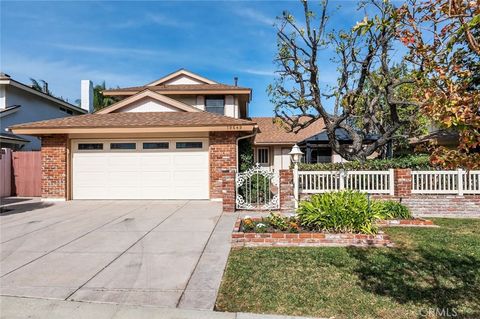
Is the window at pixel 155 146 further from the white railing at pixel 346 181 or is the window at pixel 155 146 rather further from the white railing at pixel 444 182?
the white railing at pixel 444 182

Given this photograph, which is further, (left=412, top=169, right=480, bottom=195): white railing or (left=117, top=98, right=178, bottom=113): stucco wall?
(left=117, top=98, right=178, bottom=113): stucco wall

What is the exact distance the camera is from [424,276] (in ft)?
15.1

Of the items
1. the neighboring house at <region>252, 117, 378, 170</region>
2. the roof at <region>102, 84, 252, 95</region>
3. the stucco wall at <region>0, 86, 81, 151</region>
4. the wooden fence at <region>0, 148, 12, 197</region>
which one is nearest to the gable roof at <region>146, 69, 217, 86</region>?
the roof at <region>102, 84, 252, 95</region>

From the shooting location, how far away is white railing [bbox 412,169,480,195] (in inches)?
380

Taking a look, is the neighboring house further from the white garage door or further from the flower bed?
the flower bed

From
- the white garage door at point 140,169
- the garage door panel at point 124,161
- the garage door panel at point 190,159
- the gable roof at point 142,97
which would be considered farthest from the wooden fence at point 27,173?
the garage door panel at point 190,159

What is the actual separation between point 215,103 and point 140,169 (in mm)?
6437

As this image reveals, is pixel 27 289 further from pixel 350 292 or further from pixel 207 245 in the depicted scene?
pixel 350 292

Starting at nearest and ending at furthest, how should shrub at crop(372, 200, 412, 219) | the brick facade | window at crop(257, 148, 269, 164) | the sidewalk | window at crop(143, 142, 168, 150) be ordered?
the sidewalk
shrub at crop(372, 200, 412, 219)
the brick facade
window at crop(143, 142, 168, 150)
window at crop(257, 148, 269, 164)

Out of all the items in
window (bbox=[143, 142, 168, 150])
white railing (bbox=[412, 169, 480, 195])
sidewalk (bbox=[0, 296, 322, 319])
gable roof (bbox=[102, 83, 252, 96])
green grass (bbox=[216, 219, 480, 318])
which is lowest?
sidewalk (bbox=[0, 296, 322, 319])

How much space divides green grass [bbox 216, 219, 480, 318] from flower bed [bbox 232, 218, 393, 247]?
0.84ft

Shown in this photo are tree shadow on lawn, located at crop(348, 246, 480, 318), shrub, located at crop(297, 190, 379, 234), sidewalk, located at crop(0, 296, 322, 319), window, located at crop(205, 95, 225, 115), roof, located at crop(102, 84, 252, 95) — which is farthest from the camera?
window, located at crop(205, 95, 225, 115)

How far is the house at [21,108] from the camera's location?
16.2m

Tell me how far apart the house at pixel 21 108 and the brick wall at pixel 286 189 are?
12958mm
